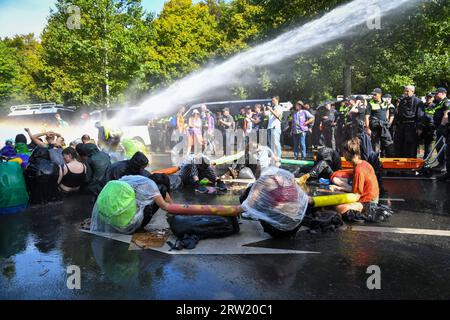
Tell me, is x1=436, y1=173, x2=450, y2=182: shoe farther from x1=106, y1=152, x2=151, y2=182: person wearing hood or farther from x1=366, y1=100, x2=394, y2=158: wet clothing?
x1=106, y1=152, x2=151, y2=182: person wearing hood

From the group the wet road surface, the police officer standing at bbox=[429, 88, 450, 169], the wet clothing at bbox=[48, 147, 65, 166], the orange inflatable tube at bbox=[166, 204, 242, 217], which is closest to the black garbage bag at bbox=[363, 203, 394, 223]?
the wet road surface

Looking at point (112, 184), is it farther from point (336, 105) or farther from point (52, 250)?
point (336, 105)

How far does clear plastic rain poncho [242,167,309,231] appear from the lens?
4727 millimetres

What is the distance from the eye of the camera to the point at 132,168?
→ 5695mm

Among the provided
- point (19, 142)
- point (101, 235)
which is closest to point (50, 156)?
point (19, 142)

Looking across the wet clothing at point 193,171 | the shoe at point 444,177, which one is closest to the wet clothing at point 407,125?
the shoe at point 444,177

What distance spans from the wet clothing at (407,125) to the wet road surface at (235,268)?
4.73 metres

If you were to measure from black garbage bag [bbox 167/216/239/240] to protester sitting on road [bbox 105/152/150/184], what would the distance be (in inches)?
39.7

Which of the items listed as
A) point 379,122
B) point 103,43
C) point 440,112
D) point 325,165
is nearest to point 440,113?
point 440,112

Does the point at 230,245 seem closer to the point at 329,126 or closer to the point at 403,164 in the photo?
the point at 403,164

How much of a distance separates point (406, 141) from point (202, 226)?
7.29 metres

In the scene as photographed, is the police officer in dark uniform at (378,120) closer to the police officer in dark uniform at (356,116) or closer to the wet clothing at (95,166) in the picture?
the police officer in dark uniform at (356,116)
